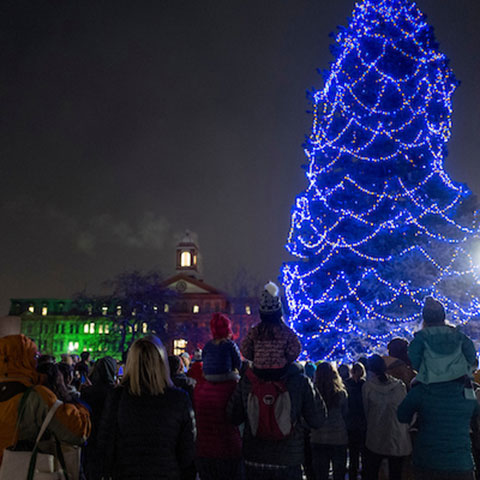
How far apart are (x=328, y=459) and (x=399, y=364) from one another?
5.33 feet

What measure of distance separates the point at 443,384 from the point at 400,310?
43.8 feet

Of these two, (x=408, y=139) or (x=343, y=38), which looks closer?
(x=408, y=139)

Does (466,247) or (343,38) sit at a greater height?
(343,38)

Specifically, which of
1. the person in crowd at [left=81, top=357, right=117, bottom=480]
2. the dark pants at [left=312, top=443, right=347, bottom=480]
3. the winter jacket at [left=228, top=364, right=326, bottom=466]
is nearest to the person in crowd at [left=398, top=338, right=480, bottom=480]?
the winter jacket at [left=228, top=364, right=326, bottom=466]

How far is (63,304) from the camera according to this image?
91375mm

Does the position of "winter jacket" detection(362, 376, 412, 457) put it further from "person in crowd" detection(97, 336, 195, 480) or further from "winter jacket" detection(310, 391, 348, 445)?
"person in crowd" detection(97, 336, 195, 480)

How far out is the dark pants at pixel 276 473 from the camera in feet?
14.0

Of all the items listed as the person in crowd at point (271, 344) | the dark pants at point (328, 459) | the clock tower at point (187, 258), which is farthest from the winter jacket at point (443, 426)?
the clock tower at point (187, 258)

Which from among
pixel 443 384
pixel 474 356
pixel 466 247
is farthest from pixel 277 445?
pixel 466 247

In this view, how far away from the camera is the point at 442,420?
13.8 feet

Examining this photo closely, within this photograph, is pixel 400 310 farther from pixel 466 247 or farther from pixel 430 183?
pixel 430 183

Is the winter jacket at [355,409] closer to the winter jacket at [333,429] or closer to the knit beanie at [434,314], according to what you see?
the winter jacket at [333,429]

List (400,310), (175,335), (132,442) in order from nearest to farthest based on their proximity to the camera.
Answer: (132,442) → (400,310) → (175,335)

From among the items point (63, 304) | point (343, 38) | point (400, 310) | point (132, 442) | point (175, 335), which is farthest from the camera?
point (63, 304)
